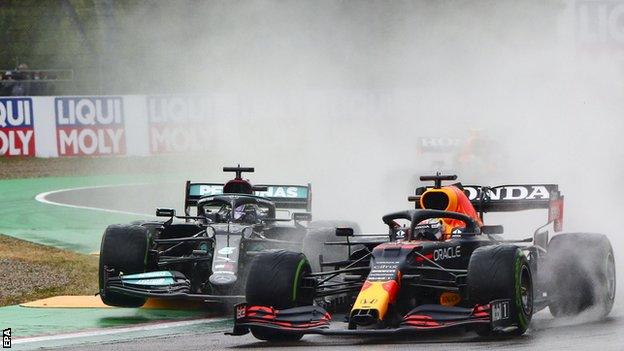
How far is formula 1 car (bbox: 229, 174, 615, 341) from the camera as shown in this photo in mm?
10180

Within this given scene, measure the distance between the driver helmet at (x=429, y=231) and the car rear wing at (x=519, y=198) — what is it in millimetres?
1549

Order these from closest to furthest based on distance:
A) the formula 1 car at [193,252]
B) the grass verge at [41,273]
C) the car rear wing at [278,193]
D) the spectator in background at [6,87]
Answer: the formula 1 car at [193,252], the grass verge at [41,273], the car rear wing at [278,193], the spectator in background at [6,87]

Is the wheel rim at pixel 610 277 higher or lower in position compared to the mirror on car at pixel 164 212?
A: lower

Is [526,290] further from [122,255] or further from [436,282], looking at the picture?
[122,255]

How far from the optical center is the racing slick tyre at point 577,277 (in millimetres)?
11852

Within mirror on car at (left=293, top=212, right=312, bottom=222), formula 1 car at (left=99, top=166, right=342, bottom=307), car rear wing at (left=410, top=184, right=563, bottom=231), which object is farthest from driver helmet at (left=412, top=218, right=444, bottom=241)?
mirror on car at (left=293, top=212, right=312, bottom=222)

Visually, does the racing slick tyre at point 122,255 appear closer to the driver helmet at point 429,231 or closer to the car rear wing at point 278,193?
the car rear wing at point 278,193

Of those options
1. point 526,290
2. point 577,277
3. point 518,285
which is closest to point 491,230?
point 526,290

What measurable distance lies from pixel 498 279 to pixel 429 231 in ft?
4.62

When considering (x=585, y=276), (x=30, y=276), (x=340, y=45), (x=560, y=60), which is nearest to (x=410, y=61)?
(x=340, y=45)

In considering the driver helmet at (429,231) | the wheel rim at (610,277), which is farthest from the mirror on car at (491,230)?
the wheel rim at (610,277)

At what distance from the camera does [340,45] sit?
3997 cm

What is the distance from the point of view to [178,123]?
3241 centimetres

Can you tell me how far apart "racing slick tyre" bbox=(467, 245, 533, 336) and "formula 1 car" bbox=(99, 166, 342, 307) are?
3130mm
